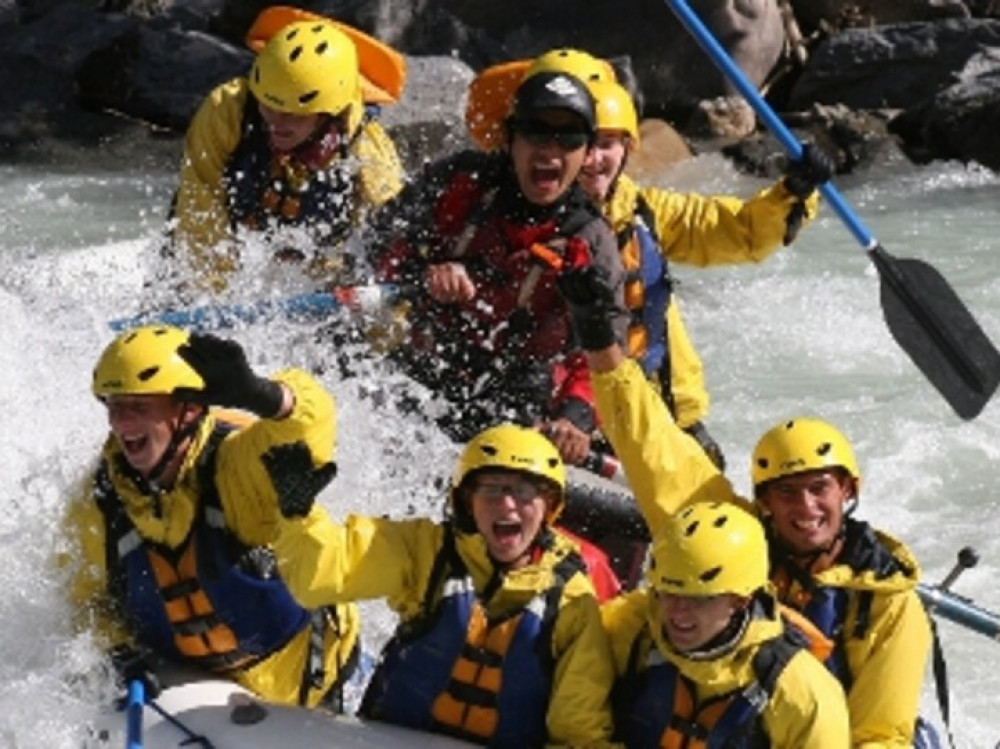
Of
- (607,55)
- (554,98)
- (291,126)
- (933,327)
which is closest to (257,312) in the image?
(291,126)

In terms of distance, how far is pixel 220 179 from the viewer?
603 cm

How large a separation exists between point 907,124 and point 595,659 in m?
9.95

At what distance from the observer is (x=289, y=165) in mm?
5887

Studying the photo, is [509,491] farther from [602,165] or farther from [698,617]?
[602,165]

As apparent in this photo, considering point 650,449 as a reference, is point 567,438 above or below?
below

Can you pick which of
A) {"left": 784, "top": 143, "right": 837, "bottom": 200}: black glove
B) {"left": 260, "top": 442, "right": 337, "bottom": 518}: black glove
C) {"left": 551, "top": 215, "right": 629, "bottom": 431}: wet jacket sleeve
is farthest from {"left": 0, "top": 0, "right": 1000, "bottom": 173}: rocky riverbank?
{"left": 260, "top": 442, "right": 337, "bottom": 518}: black glove

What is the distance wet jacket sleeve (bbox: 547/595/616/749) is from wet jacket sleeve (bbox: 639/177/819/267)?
1.82 meters

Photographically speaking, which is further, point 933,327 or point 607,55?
point 607,55

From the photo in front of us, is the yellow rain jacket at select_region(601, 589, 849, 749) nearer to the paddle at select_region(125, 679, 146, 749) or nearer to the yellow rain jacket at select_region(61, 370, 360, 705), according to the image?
the yellow rain jacket at select_region(61, 370, 360, 705)

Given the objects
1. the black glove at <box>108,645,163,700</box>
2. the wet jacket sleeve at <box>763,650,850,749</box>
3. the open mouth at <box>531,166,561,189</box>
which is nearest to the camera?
the wet jacket sleeve at <box>763,650,850,749</box>

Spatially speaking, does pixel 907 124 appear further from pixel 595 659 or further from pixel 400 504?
pixel 595 659

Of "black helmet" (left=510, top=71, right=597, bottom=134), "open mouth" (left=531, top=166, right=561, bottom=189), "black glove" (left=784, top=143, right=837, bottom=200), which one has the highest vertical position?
"black helmet" (left=510, top=71, right=597, bottom=134)

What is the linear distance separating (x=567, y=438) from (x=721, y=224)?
0.84 m

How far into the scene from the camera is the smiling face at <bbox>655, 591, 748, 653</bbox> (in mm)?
3910
